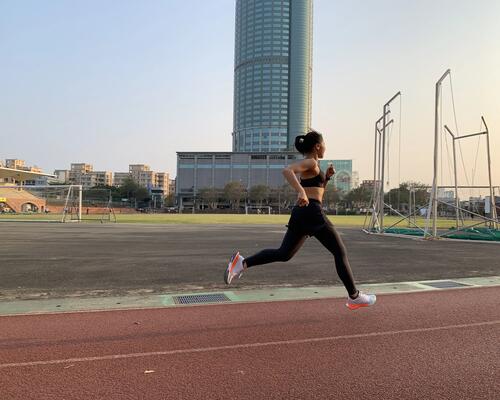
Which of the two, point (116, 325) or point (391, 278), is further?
point (391, 278)

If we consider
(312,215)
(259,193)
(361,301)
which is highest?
(259,193)

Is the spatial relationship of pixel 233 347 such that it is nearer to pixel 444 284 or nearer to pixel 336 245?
pixel 336 245

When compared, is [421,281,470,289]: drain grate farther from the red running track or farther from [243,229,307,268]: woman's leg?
[243,229,307,268]: woman's leg

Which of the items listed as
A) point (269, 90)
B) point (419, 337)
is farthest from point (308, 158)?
point (269, 90)

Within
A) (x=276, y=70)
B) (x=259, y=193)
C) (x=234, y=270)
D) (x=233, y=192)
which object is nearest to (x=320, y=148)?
(x=234, y=270)

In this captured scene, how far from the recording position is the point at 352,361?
3766 mm

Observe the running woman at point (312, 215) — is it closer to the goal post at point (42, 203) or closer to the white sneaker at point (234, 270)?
the white sneaker at point (234, 270)

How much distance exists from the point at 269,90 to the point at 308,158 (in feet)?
542

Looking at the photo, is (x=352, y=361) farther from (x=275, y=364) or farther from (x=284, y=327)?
(x=284, y=327)

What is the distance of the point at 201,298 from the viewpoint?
6.61m

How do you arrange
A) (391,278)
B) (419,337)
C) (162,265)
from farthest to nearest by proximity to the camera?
(162,265), (391,278), (419,337)

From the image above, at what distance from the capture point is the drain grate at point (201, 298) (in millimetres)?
6367

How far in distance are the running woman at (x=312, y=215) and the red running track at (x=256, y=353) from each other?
0.70 meters

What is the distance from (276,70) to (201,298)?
546 feet
